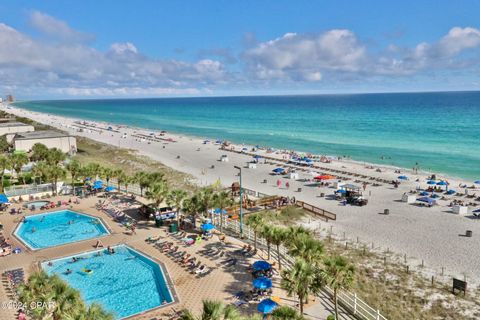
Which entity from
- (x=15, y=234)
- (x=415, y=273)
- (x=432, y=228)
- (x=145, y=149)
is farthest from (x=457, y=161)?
(x=15, y=234)

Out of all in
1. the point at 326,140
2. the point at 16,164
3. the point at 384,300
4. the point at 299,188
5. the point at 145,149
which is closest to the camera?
the point at 384,300

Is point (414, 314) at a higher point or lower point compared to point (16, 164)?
lower

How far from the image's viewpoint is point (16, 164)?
38188 mm

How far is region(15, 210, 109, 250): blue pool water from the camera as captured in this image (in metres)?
26.4

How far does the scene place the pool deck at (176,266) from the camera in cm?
1698

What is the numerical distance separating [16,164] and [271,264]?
31.3 metres

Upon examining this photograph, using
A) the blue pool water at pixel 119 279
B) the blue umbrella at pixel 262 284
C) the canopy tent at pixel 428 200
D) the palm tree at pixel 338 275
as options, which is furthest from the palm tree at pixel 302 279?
the canopy tent at pixel 428 200

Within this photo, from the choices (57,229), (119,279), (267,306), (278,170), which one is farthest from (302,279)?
(278,170)

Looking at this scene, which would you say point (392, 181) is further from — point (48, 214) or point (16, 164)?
point (16, 164)

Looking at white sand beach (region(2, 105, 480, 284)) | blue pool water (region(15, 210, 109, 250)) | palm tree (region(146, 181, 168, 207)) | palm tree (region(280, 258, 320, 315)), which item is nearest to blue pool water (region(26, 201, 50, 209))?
blue pool water (region(15, 210, 109, 250))

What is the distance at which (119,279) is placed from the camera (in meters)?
21.1

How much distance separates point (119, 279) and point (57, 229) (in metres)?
11.2

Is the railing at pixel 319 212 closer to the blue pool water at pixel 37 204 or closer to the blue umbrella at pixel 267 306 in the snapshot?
the blue umbrella at pixel 267 306

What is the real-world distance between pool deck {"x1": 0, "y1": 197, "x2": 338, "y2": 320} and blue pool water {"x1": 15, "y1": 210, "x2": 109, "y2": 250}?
71 cm
